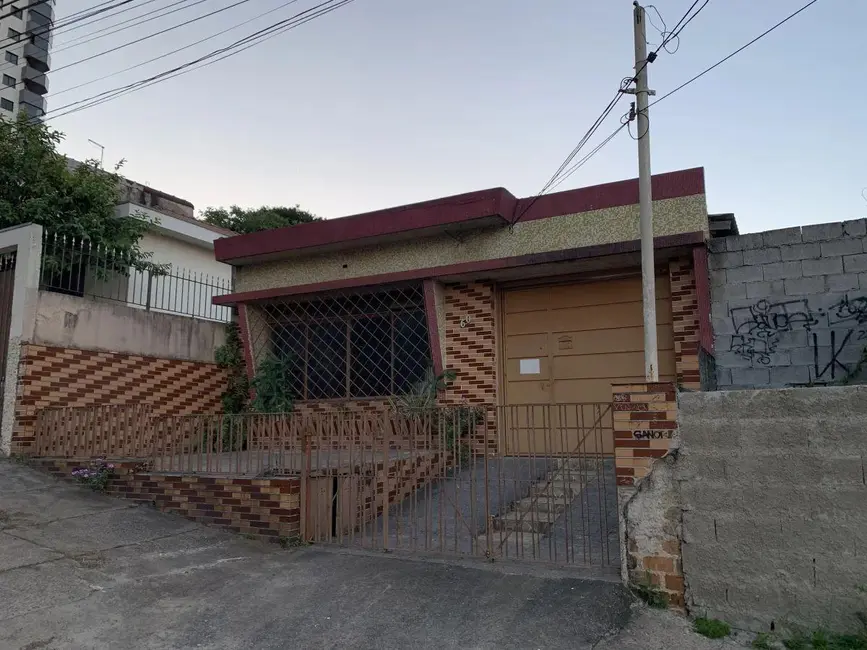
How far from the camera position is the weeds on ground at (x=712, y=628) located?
3.78 m

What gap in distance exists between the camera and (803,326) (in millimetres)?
7340

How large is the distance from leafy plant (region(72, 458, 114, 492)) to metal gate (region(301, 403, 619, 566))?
7.52ft

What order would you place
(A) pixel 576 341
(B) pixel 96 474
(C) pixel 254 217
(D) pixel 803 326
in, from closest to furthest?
(B) pixel 96 474 → (D) pixel 803 326 → (A) pixel 576 341 → (C) pixel 254 217

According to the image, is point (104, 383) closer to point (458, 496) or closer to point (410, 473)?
point (410, 473)

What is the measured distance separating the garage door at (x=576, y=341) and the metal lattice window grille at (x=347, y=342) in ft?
4.64

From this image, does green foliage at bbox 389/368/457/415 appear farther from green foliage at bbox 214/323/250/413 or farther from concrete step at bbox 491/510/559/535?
concrete step at bbox 491/510/559/535

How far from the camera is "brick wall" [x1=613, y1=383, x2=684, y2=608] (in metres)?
4.12

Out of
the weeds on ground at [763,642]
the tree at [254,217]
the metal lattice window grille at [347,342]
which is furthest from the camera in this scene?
the tree at [254,217]

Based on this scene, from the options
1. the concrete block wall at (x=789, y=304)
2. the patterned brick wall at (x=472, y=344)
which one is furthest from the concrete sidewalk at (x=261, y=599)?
the concrete block wall at (x=789, y=304)

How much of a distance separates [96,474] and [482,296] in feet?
17.5

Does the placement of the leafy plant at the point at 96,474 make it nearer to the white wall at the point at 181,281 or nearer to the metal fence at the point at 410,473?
the metal fence at the point at 410,473

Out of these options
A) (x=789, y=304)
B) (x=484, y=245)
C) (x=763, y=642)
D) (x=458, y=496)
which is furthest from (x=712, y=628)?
(x=484, y=245)

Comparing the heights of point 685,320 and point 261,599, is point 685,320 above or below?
above

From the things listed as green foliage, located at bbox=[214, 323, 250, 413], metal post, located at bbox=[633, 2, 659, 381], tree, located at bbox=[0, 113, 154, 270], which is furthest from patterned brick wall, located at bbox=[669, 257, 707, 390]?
tree, located at bbox=[0, 113, 154, 270]
